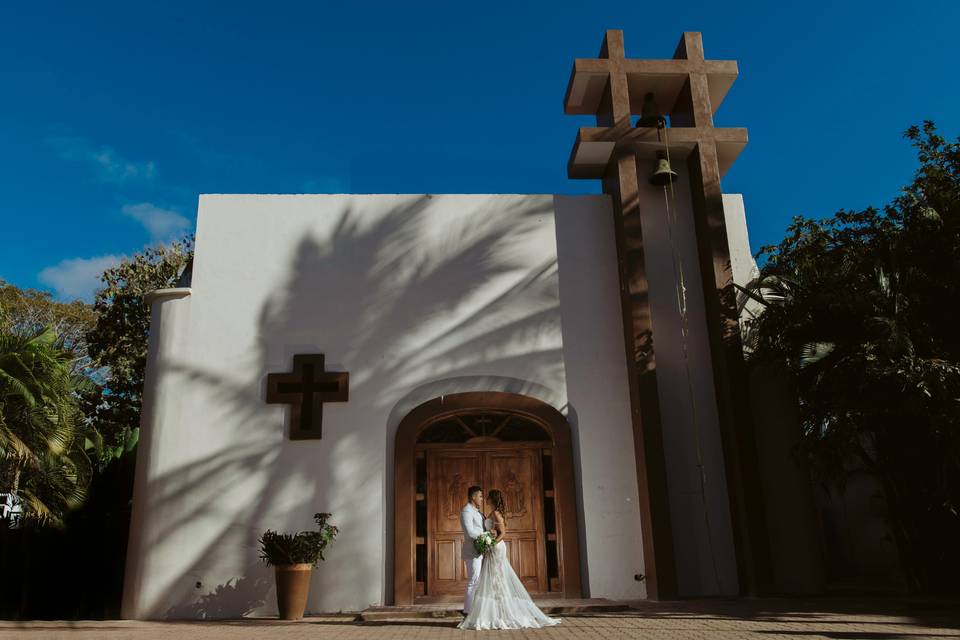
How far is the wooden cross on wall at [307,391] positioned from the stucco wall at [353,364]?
14 cm

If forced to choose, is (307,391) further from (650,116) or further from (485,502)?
(650,116)

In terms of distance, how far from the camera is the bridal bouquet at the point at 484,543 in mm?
7918

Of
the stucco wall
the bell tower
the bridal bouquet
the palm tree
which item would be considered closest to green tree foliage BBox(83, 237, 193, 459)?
the palm tree

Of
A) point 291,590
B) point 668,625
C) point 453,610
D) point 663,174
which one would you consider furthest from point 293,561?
point 663,174

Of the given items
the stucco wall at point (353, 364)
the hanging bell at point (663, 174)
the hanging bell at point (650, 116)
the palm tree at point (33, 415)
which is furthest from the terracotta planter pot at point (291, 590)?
the hanging bell at point (650, 116)

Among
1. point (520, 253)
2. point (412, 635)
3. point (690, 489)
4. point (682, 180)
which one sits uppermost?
point (682, 180)

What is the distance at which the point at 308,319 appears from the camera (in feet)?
34.2

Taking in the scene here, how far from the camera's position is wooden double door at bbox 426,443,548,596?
10.1 m

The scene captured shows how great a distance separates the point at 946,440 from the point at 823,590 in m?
2.39

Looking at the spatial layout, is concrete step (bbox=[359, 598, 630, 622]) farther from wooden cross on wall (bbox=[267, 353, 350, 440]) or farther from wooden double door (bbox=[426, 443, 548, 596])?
wooden cross on wall (bbox=[267, 353, 350, 440])

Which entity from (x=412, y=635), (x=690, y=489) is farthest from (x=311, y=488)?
(x=690, y=489)

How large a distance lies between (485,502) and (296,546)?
249cm

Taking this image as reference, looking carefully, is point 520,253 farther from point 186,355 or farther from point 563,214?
point 186,355

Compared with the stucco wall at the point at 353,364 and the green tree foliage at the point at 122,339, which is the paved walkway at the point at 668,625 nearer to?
the stucco wall at the point at 353,364
